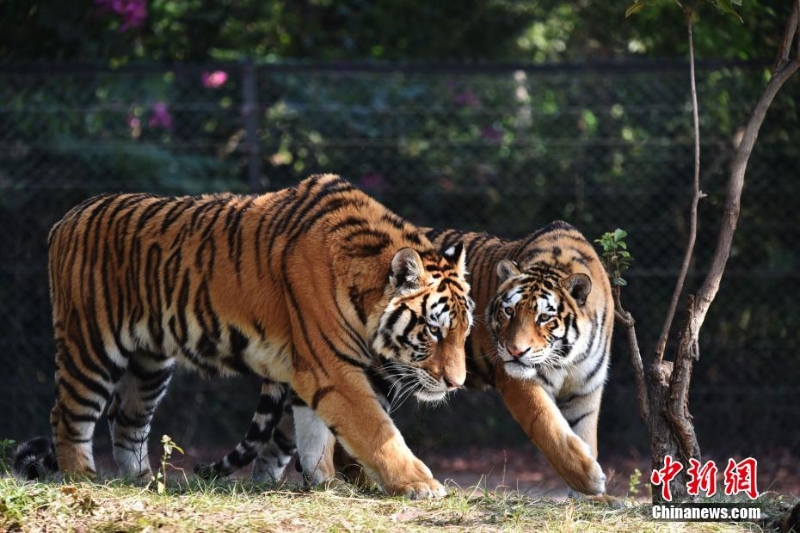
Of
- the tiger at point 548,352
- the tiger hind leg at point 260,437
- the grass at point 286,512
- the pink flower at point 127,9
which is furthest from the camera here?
the pink flower at point 127,9

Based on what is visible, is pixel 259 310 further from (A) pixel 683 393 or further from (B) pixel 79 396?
(A) pixel 683 393

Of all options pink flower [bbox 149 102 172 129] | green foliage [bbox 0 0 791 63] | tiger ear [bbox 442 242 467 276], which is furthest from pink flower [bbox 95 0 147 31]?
tiger ear [bbox 442 242 467 276]

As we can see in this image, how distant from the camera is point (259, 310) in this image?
5.01 metres

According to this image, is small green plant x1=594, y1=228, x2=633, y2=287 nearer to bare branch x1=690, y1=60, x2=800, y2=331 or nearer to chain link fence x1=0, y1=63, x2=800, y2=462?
bare branch x1=690, y1=60, x2=800, y2=331

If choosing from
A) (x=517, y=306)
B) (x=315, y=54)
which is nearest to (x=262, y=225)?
(x=517, y=306)

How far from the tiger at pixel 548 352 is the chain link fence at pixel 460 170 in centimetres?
272

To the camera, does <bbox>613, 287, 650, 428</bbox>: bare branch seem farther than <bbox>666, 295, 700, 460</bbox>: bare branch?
Yes

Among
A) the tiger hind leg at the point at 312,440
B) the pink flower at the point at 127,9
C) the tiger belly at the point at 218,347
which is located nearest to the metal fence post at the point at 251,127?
the pink flower at the point at 127,9

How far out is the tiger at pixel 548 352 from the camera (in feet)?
15.6

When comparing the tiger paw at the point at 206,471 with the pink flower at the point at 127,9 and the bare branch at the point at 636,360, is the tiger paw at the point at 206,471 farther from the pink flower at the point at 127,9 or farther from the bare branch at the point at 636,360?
the pink flower at the point at 127,9

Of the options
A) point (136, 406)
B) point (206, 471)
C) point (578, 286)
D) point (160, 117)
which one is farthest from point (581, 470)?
point (160, 117)

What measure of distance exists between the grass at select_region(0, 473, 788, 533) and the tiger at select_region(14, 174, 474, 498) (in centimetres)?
23

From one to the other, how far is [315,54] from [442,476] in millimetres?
3775

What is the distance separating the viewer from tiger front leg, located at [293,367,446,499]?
15.0 ft
